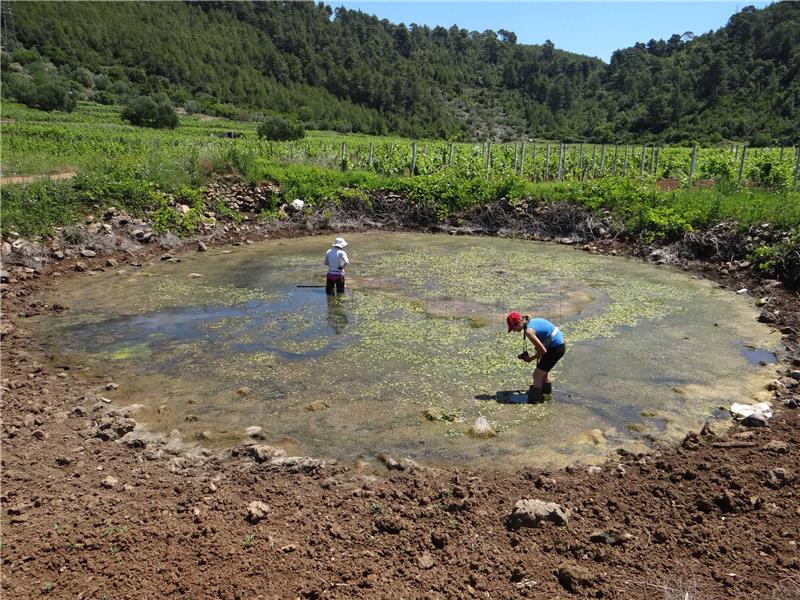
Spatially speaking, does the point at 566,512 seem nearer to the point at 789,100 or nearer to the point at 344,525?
the point at 344,525

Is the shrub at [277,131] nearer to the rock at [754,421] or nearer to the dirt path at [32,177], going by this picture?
the dirt path at [32,177]

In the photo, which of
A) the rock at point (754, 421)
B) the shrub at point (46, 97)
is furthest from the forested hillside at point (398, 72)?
the rock at point (754, 421)

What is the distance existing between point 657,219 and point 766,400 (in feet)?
34.2

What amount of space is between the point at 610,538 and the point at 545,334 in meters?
2.98

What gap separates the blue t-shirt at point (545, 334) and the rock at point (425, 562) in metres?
3.46

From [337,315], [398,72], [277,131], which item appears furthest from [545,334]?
[398,72]

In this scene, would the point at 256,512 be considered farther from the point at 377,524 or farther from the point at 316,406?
the point at 316,406

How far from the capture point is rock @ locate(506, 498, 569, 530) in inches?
193

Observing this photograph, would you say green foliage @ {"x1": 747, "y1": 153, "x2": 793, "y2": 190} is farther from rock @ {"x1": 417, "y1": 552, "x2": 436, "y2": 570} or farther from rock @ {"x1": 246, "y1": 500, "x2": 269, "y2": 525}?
rock @ {"x1": 246, "y1": 500, "x2": 269, "y2": 525}

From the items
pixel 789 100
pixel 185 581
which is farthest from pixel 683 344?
pixel 789 100

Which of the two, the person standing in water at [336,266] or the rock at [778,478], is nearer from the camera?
the rock at [778,478]

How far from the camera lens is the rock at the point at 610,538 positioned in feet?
15.6

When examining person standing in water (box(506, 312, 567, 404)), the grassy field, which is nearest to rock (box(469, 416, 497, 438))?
person standing in water (box(506, 312, 567, 404))

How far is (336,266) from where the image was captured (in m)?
11.9
